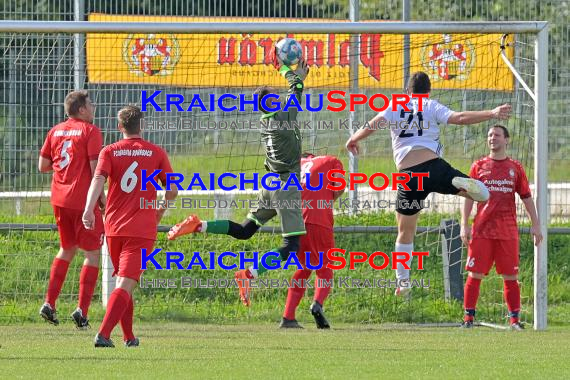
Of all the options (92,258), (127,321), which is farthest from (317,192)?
(127,321)

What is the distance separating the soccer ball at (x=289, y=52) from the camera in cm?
1169

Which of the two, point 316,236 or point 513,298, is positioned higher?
point 316,236

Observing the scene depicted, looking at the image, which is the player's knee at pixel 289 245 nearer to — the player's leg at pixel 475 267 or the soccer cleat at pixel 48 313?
the player's leg at pixel 475 267

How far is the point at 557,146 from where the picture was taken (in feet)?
53.7

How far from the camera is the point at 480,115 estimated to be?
11.6 meters

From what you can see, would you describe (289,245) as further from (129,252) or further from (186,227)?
(129,252)

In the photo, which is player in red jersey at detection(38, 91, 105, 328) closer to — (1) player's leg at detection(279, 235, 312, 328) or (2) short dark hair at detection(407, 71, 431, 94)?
(1) player's leg at detection(279, 235, 312, 328)

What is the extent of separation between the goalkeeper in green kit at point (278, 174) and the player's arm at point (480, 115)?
1.45 m

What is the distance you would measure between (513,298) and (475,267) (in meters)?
0.50

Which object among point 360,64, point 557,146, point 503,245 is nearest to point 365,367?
point 503,245

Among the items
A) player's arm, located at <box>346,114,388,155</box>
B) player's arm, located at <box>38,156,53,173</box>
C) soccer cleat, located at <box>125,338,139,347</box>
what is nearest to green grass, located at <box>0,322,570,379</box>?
soccer cleat, located at <box>125,338,139,347</box>

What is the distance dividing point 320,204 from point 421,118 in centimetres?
151

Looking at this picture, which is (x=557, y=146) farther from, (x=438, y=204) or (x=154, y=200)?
(x=154, y=200)

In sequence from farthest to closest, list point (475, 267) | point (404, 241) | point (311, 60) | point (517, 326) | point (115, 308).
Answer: point (311, 60) < point (475, 267) < point (517, 326) < point (404, 241) < point (115, 308)
